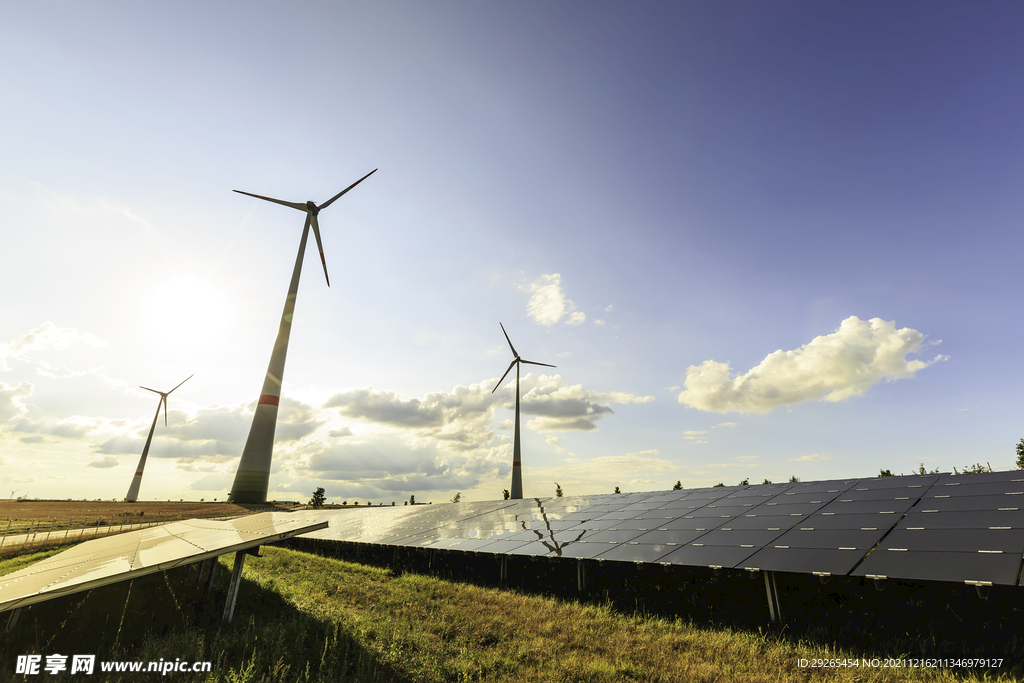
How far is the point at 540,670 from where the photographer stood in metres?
11.6

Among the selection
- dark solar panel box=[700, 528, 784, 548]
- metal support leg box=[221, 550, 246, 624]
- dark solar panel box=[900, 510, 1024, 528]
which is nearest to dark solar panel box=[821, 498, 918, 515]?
dark solar panel box=[900, 510, 1024, 528]

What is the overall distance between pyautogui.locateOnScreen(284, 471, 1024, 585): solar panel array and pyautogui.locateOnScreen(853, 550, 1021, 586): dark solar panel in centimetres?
2

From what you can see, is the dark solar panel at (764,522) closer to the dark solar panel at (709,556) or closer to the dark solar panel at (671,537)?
the dark solar panel at (671,537)

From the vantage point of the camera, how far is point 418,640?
1386cm

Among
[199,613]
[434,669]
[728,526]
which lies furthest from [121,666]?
[728,526]

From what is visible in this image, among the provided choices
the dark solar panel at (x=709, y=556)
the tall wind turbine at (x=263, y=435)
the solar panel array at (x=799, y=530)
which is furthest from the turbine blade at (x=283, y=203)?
the dark solar panel at (x=709, y=556)

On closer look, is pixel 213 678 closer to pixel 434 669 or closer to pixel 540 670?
pixel 434 669

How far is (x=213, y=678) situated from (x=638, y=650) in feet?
37.3

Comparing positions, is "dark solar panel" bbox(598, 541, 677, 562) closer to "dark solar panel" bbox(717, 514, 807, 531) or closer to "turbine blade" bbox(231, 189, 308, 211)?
"dark solar panel" bbox(717, 514, 807, 531)

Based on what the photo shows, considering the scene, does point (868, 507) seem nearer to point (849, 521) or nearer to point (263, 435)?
point (849, 521)

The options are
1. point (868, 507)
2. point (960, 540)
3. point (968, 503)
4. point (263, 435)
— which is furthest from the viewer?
point (263, 435)

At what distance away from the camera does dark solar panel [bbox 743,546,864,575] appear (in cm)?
1312

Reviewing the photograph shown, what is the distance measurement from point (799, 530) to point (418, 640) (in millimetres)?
15155

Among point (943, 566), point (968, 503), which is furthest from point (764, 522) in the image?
point (943, 566)
